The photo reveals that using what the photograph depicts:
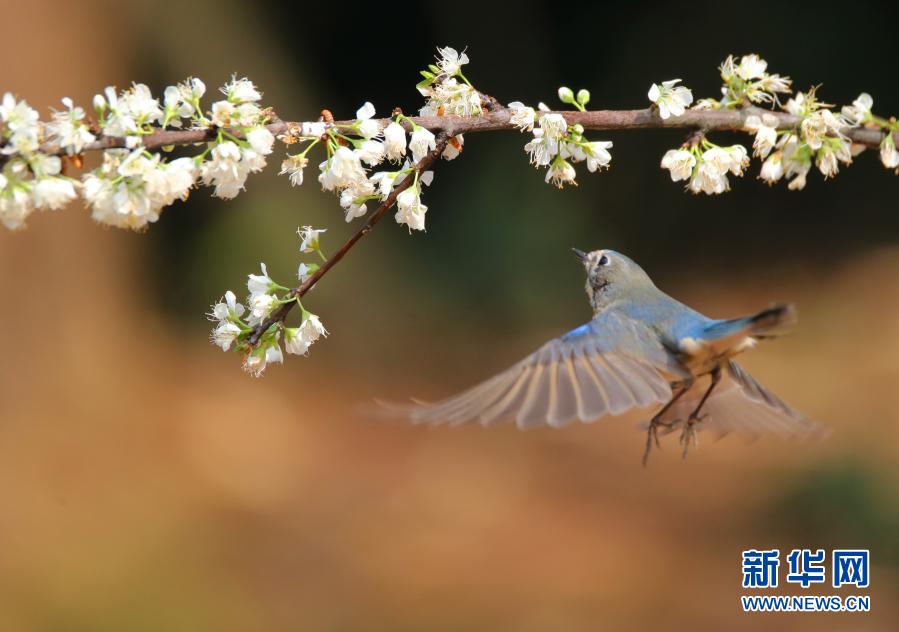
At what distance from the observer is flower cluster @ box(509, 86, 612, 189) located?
6.00 ft

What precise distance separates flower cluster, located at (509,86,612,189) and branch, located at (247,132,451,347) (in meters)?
0.16

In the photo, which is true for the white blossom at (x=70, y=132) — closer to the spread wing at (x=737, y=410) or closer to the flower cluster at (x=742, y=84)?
the flower cluster at (x=742, y=84)

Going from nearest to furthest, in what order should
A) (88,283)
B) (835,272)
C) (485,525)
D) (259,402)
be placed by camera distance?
(485,525) → (88,283) → (259,402) → (835,272)

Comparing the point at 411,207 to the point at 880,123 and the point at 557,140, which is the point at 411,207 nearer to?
the point at 557,140

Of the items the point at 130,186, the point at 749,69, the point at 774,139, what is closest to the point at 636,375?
the point at 774,139

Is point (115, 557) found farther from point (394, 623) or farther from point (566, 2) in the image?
point (566, 2)

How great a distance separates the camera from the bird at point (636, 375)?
1.86m

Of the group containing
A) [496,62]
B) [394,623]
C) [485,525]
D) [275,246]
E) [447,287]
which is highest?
[496,62]

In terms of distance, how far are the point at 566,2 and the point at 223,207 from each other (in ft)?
8.50

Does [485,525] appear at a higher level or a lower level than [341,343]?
lower

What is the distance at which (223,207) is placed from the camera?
19.4 feet

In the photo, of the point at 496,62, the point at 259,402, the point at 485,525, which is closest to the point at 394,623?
the point at 485,525

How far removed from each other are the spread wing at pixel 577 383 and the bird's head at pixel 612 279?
15cm

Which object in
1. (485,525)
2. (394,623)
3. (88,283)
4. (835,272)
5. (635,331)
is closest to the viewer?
(635,331)
